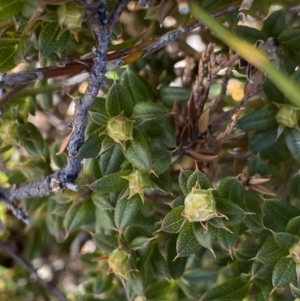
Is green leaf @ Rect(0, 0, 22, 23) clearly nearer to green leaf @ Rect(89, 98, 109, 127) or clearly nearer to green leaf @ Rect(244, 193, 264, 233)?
green leaf @ Rect(89, 98, 109, 127)

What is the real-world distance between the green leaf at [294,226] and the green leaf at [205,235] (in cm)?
13

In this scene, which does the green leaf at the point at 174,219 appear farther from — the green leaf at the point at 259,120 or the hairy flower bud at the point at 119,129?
the green leaf at the point at 259,120

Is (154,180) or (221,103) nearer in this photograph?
(154,180)

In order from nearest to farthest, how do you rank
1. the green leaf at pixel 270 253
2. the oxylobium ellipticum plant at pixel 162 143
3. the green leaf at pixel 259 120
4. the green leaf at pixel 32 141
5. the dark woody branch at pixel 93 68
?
the dark woody branch at pixel 93 68 → the oxylobium ellipticum plant at pixel 162 143 → the green leaf at pixel 270 253 → the green leaf at pixel 259 120 → the green leaf at pixel 32 141

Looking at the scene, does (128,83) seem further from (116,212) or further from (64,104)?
(64,104)

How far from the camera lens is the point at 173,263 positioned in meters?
0.98

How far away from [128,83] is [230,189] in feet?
1.09

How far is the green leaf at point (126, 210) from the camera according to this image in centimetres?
86

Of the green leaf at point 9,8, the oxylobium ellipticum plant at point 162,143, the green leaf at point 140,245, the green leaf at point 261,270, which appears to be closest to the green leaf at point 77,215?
the oxylobium ellipticum plant at point 162,143

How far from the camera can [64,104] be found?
1.52 m

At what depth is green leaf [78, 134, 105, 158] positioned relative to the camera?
0.78m

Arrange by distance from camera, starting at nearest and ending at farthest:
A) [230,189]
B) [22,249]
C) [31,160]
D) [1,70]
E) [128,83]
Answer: [1,70]
[230,189]
[128,83]
[31,160]
[22,249]

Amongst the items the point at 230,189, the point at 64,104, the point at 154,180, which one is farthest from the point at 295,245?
the point at 64,104

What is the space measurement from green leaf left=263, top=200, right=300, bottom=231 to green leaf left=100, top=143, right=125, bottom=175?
0.26m
